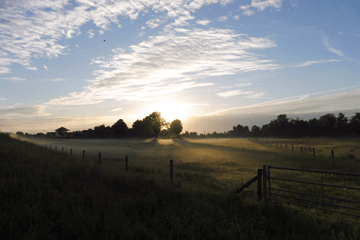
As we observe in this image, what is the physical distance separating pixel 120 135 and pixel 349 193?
393ft

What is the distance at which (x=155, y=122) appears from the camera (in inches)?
4596

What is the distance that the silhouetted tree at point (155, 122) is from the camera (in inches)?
4557

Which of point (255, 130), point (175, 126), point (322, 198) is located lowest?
point (322, 198)

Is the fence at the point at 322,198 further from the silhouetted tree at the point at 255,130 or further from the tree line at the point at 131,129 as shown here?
the silhouetted tree at the point at 255,130

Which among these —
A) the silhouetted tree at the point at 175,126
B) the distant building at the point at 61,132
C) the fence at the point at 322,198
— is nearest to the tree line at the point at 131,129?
the distant building at the point at 61,132

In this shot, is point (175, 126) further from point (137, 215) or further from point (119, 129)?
point (137, 215)

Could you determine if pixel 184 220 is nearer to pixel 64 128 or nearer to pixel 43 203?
pixel 43 203

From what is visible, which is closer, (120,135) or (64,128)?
(120,135)

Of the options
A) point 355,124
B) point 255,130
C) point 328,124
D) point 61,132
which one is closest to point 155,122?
point 61,132

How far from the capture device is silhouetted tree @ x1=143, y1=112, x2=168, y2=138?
115750mm

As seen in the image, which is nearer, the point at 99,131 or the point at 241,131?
the point at 99,131

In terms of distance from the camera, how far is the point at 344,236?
5949 mm

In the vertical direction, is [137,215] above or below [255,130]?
below

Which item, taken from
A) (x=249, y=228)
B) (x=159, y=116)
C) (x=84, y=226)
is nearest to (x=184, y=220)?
(x=249, y=228)
